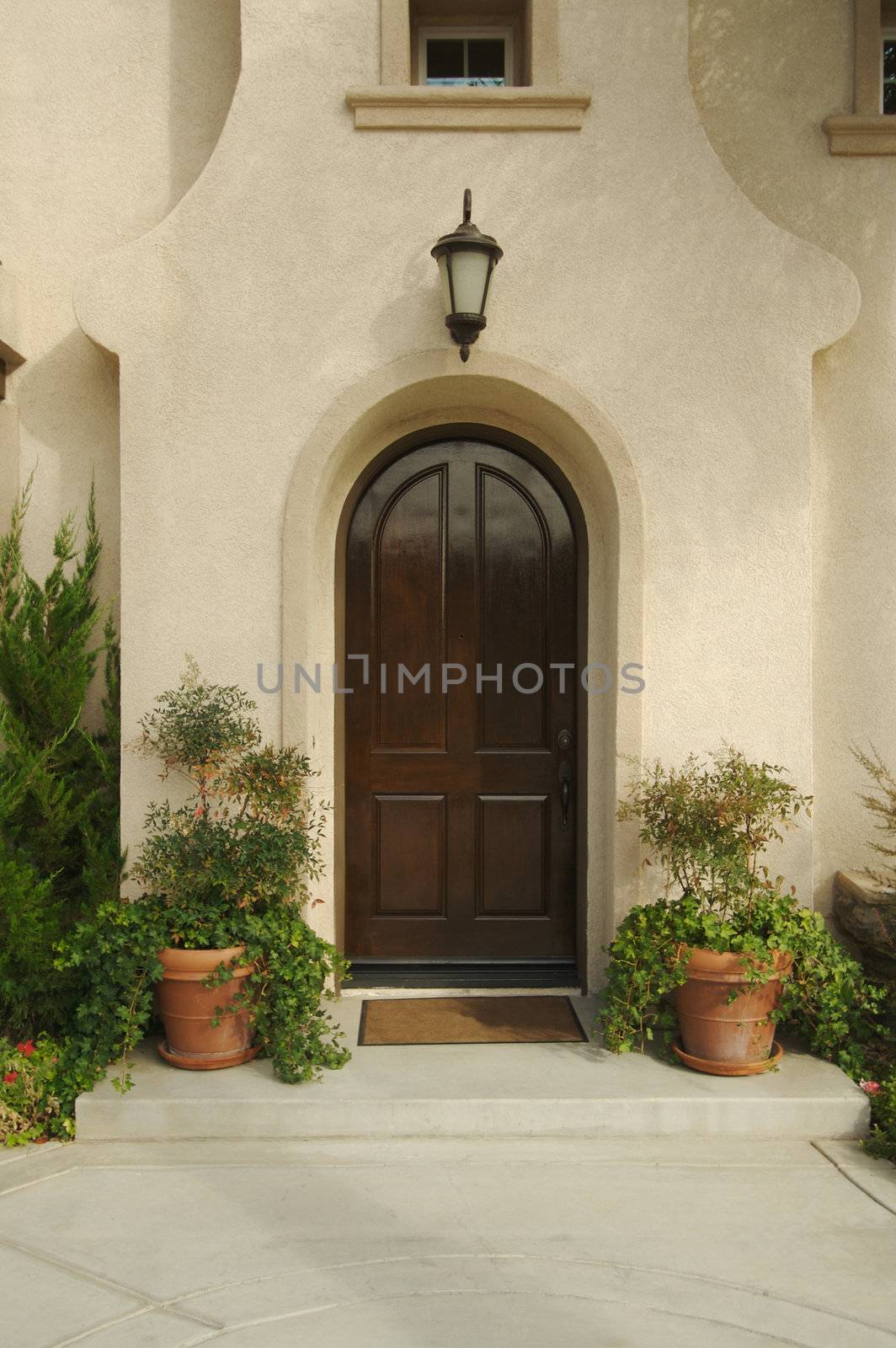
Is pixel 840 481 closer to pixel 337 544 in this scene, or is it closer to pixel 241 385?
pixel 337 544

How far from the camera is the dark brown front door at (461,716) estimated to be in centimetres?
525

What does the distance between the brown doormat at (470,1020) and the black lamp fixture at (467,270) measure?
3.06m

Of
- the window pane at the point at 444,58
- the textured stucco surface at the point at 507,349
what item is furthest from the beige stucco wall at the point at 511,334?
the window pane at the point at 444,58

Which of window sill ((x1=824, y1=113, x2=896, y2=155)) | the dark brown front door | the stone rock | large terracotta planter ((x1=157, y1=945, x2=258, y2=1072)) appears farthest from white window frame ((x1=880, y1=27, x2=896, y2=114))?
large terracotta planter ((x1=157, y1=945, x2=258, y2=1072))

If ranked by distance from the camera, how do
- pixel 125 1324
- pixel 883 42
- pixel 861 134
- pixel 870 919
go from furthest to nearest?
1. pixel 883 42
2. pixel 861 134
3. pixel 870 919
4. pixel 125 1324

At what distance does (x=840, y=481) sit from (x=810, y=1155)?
9.91 feet

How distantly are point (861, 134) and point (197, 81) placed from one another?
3256 mm

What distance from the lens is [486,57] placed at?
5.31 meters

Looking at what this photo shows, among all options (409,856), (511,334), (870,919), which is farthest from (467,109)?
(870,919)

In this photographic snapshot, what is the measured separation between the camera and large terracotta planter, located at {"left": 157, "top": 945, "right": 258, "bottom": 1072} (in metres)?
4.07

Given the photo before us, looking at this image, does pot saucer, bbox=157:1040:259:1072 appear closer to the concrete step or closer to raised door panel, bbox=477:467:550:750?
the concrete step

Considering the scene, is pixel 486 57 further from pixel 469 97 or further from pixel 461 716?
pixel 461 716

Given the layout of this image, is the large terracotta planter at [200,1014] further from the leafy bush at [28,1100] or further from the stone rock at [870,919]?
the stone rock at [870,919]

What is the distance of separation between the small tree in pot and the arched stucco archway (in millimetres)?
408
